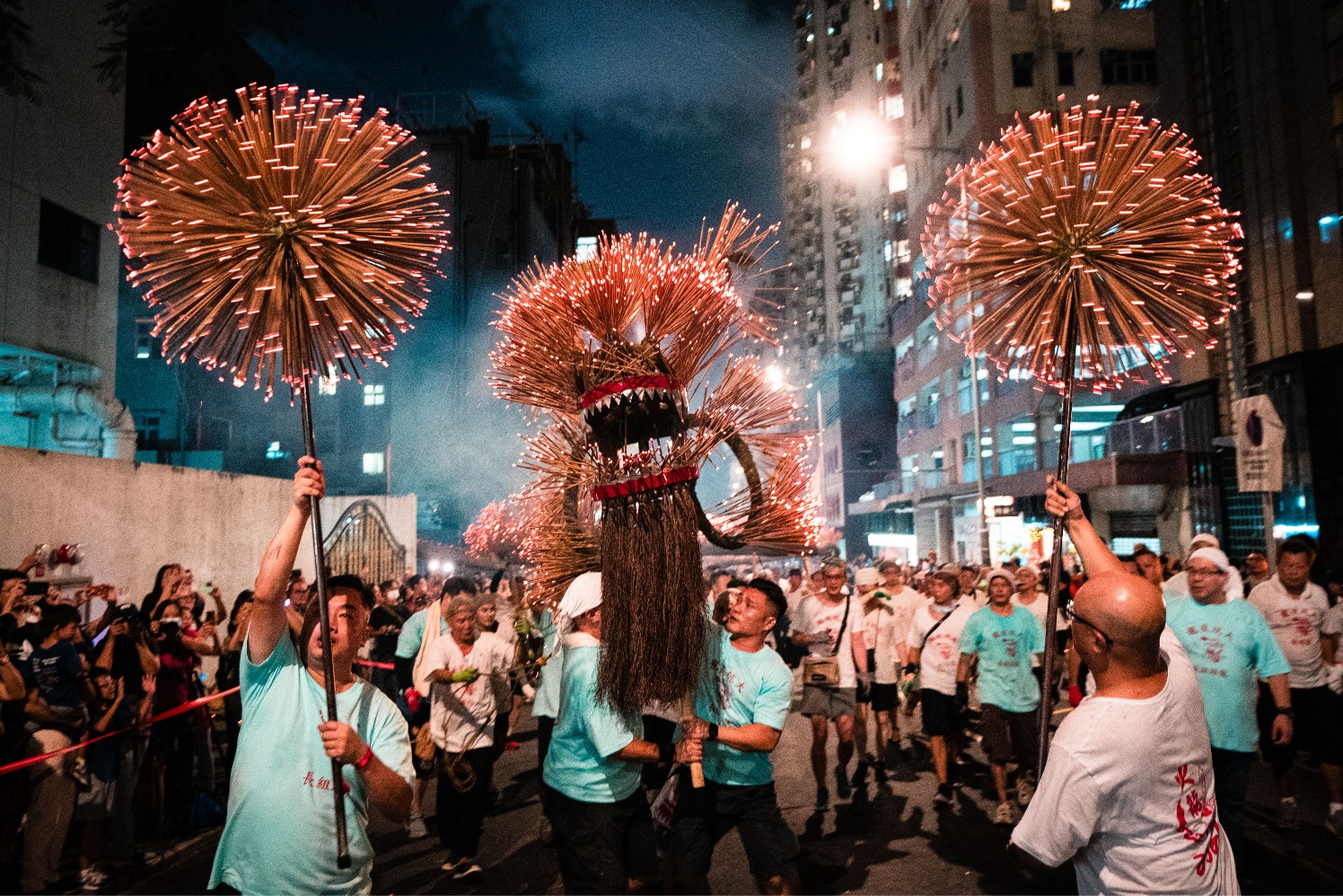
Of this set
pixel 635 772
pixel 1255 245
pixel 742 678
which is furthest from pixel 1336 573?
pixel 1255 245

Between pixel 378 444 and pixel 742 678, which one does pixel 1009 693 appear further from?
pixel 378 444

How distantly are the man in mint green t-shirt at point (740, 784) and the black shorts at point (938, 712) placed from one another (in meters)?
4.00

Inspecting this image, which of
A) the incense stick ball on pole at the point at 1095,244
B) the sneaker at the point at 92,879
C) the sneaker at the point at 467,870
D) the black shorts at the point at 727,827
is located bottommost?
the sneaker at the point at 467,870

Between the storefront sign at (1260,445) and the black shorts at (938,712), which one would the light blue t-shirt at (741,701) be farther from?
the storefront sign at (1260,445)

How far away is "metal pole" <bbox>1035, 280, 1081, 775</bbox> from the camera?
3156 mm

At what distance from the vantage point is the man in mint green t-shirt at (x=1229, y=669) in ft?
17.2

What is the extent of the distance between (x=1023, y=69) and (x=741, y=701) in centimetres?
3559

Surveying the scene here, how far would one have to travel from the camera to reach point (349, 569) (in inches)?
769

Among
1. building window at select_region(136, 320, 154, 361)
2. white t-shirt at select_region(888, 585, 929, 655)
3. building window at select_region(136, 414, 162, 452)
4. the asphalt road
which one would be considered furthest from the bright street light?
building window at select_region(136, 414, 162, 452)

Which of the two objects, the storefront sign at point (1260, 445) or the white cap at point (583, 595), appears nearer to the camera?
the white cap at point (583, 595)

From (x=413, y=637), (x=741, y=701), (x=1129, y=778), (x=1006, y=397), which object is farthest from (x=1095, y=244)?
(x=1006, y=397)

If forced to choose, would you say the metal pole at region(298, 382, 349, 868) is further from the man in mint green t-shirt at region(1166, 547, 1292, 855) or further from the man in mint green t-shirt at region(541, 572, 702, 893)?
the man in mint green t-shirt at region(1166, 547, 1292, 855)

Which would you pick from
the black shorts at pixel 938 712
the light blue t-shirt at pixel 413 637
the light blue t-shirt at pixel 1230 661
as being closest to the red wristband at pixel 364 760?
the light blue t-shirt at pixel 1230 661

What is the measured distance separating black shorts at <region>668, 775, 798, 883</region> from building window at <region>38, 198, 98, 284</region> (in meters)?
15.5
